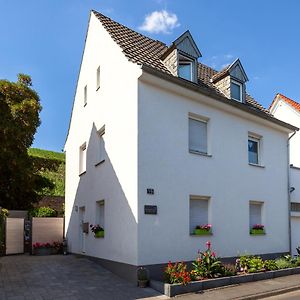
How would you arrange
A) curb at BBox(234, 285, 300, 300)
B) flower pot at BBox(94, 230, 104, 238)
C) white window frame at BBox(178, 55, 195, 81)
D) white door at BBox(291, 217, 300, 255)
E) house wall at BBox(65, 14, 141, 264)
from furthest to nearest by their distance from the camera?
white door at BBox(291, 217, 300, 255)
white window frame at BBox(178, 55, 195, 81)
flower pot at BBox(94, 230, 104, 238)
house wall at BBox(65, 14, 141, 264)
curb at BBox(234, 285, 300, 300)

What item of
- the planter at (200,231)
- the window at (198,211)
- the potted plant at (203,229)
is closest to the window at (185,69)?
the window at (198,211)

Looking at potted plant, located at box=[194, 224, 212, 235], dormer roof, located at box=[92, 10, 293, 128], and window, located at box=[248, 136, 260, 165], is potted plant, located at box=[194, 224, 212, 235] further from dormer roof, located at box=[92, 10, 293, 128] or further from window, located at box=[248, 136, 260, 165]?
dormer roof, located at box=[92, 10, 293, 128]

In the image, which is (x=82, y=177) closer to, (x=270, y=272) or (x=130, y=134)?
(x=130, y=134)

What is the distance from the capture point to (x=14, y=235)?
1812cm

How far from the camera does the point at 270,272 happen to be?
12461 mm

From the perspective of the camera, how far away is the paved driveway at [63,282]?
9.38m

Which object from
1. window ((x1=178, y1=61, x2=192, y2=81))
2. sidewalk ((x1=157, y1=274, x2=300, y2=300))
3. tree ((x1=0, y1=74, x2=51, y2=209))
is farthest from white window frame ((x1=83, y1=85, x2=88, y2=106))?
sidewalk ((x1=157, y1=274, x2=300, y2=300))

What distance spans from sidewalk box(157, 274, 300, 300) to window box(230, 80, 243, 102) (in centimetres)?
761

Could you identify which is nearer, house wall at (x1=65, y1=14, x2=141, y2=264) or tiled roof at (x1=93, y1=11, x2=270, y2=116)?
house wall at (x1=65, y1=14, x2=141, y2=264)

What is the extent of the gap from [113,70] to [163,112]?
287cm

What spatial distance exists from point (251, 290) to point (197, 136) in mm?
5478

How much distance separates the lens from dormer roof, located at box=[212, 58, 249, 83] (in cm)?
1582

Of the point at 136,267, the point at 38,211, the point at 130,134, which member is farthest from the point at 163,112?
the point at 38,211

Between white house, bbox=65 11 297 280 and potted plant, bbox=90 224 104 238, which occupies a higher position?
white house, bbox=65 11 297 280
